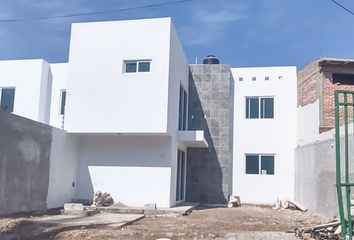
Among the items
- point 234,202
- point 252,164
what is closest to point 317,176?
point 234,202

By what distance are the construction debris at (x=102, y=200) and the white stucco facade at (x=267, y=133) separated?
6.72m

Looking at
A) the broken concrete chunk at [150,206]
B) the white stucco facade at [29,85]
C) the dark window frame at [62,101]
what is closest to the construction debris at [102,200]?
the broken concrete chunk at [150,206]

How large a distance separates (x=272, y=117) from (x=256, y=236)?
11131 mm

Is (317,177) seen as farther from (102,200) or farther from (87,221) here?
(87,221)

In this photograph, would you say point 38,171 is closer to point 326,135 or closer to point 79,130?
point 79,130

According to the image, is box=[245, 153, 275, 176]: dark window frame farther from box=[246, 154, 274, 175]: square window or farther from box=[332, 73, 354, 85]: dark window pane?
box=[332, 73, 354, 85]: dark window pane

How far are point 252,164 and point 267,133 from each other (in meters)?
1.67

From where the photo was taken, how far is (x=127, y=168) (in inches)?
610

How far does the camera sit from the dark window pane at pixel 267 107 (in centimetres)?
1958

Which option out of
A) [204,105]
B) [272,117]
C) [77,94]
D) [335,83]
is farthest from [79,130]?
[335,83]

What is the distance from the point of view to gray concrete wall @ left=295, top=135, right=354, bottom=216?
13.9 meters

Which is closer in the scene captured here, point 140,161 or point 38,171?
point 38,171

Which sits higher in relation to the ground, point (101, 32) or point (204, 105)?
point (101, 32)

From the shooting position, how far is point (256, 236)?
358 inches
